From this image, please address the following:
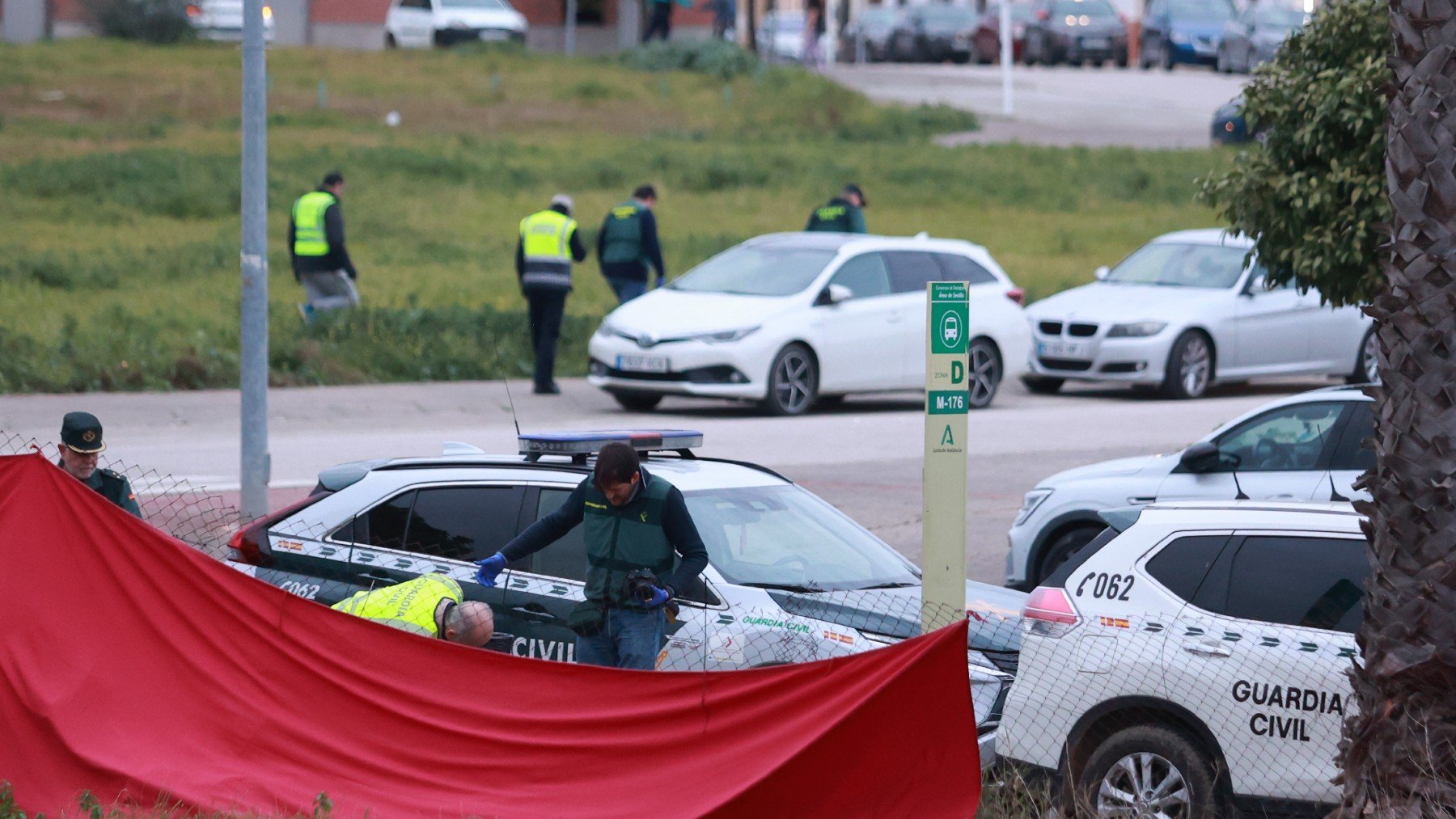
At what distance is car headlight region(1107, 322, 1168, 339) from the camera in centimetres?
1908

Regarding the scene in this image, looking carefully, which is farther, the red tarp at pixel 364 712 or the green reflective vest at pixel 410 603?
the green reflective vest at pixel 410 603

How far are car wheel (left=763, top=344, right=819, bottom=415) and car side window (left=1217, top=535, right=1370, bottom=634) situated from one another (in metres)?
10.2

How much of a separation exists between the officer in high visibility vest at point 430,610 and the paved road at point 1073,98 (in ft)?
109

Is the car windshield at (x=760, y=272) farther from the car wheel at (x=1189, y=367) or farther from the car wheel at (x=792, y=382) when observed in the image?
the car wheel at (x=1189, y=367)

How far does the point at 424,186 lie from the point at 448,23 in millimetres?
20393

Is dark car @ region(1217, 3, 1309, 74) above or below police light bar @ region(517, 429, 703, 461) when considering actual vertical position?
above

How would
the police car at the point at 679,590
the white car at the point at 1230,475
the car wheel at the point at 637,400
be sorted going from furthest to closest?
the car wheel at the point at 637,400, the white car at the point at 1230,475, the police car at the point at 679,590

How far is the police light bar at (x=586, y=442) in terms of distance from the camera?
309 inches

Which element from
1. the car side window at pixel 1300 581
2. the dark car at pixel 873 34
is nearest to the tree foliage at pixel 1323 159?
the car side window at pixel 1300 581

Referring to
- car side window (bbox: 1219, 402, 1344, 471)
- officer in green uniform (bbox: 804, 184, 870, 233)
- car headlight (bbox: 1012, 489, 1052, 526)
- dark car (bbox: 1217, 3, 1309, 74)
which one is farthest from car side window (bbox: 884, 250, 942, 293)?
dark car (bbox: 1217, 3, 1309, 74)

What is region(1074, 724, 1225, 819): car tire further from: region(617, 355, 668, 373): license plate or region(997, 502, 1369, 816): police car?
region(617, 355, 668, 373): license plate

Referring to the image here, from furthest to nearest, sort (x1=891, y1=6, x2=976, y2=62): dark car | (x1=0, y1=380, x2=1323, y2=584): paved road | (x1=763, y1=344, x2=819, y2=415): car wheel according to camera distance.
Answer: (x1=891, y1=6, x2=976, y2=62): dark car
(x1=763, y1=344, x2=819, y2=415): car wheel
(x1=0, y1=380, x2=1323, y2=584): paved road

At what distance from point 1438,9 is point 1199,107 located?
42.1m

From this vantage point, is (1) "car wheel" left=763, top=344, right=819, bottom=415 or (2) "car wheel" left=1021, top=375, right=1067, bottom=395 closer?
(1) "car wheel" left=763, top=344, right=819, bottom=415
